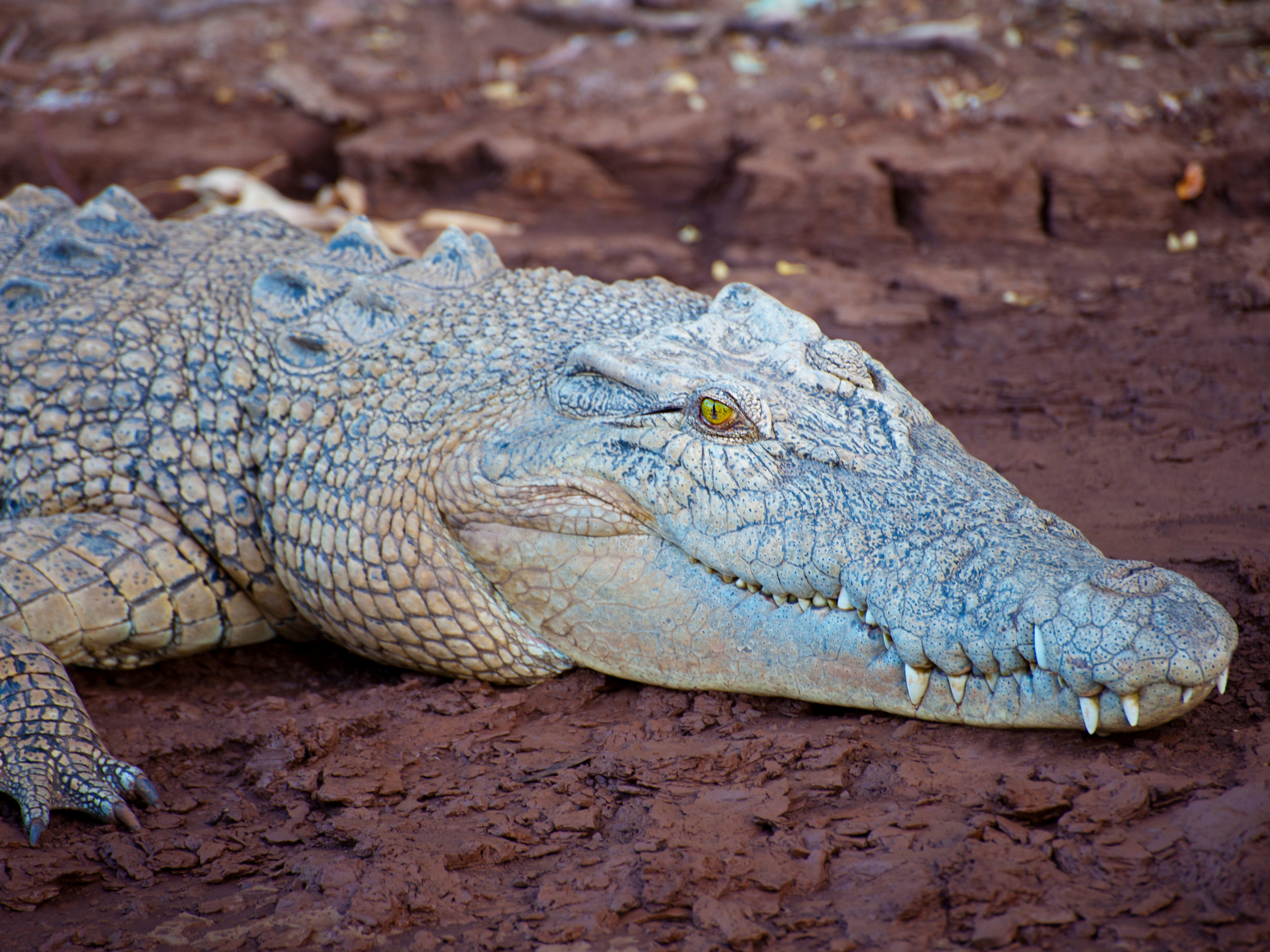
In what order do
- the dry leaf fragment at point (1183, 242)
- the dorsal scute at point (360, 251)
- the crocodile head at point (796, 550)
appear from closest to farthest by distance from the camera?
the crocodile head at point (796, 550), the dorsal scute at point (360, 251), the dry leaf fragment at point (1183, 242)

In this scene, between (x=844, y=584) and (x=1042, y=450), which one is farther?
(x=1042, y=450)

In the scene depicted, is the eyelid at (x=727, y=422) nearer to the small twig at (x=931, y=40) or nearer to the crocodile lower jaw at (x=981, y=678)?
the crocodile lower jaw at (x=981, y=678)

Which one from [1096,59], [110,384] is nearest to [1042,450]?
[110,384]

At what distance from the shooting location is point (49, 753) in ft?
8.61

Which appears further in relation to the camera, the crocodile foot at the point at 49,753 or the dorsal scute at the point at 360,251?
the dorsal scute at the point at 360,251

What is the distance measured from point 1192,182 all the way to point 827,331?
2.54 m

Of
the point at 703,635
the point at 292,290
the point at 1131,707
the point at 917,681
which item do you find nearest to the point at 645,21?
the point at 292,290

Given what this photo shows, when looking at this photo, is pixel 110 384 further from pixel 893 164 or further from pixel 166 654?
pixel 893 164

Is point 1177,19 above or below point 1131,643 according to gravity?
above

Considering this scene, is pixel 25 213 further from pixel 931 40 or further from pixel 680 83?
pixel 931 40

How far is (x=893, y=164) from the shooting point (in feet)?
19.7

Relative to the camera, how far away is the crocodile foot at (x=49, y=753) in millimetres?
2539

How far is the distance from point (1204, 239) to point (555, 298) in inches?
162

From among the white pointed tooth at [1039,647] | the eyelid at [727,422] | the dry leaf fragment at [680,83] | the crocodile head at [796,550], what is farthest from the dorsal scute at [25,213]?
the dry leaf fragment at [680,83]
